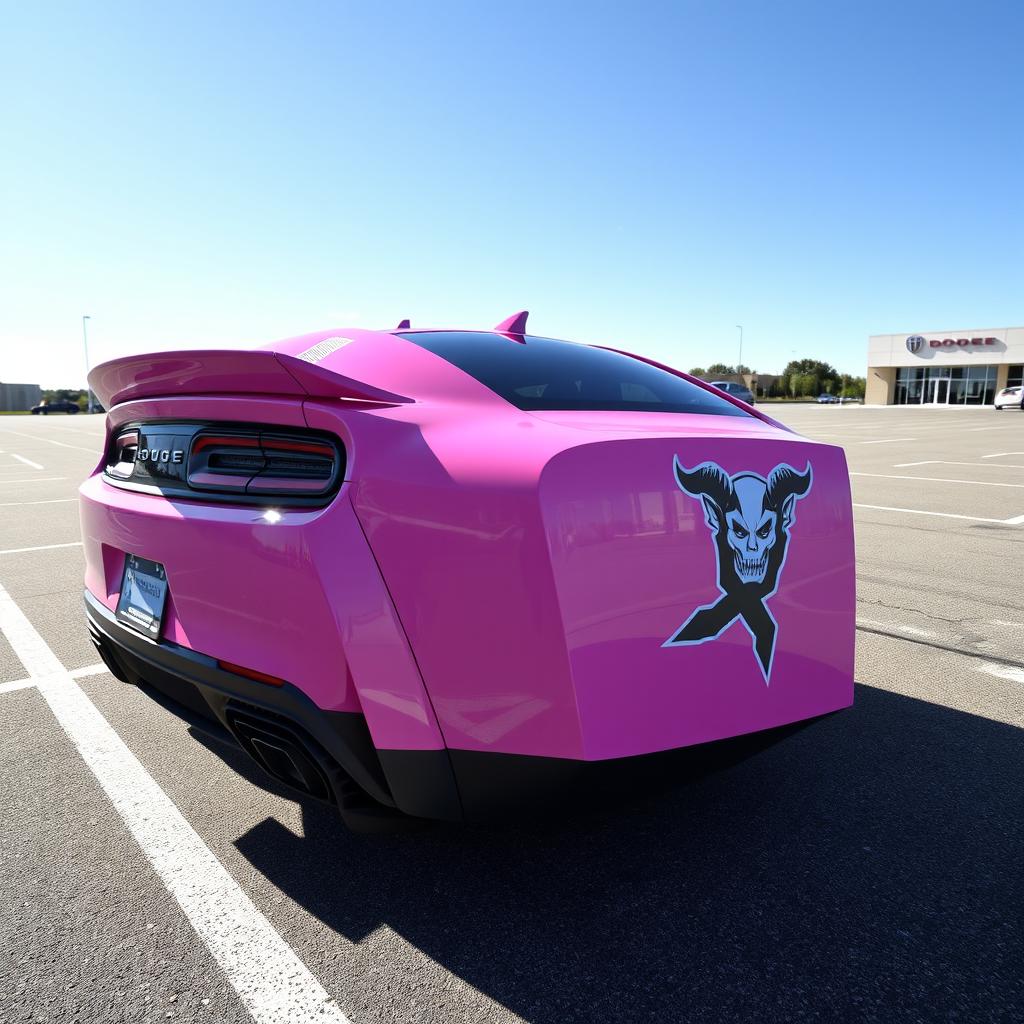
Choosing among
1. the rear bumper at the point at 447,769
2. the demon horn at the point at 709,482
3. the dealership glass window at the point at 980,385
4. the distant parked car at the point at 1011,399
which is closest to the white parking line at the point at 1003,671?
the rear bumper at the point at 447,769

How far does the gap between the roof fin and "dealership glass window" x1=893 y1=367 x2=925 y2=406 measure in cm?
6905

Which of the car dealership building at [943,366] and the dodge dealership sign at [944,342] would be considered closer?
the car dealership building at [943,366]

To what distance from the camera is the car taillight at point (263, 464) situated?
182cm

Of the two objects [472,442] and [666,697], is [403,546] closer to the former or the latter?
[472,442]

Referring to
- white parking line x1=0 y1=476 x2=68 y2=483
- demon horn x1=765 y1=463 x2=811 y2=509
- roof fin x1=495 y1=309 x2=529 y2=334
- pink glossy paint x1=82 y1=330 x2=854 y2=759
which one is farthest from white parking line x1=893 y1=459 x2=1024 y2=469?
white parking line x1=0 y1=476 x2=68 y2=483

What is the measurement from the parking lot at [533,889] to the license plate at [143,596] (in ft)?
2.13

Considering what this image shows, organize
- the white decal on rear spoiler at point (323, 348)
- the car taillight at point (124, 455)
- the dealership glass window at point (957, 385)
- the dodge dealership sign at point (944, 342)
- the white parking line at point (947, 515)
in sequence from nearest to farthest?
the white decal on rear spoiler at point (323, 348) < the car taillight at point (124, 455) < the white parking line at point (947, 515) < the dodge dealership sign at point (944, 342) < the dealership glass window at point (957, 385)

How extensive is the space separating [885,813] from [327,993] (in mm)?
1730

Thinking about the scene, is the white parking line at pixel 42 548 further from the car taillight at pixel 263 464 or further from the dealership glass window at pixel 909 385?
the dealership glass window at pixel 909 385

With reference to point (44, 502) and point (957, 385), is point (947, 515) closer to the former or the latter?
point (44, 502)

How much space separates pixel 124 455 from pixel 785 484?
6.93ft

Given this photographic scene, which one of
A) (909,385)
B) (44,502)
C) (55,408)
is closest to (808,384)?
(909,385)

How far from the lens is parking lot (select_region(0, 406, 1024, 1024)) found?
1.67 meters

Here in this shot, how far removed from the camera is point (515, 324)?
301 centimetres
